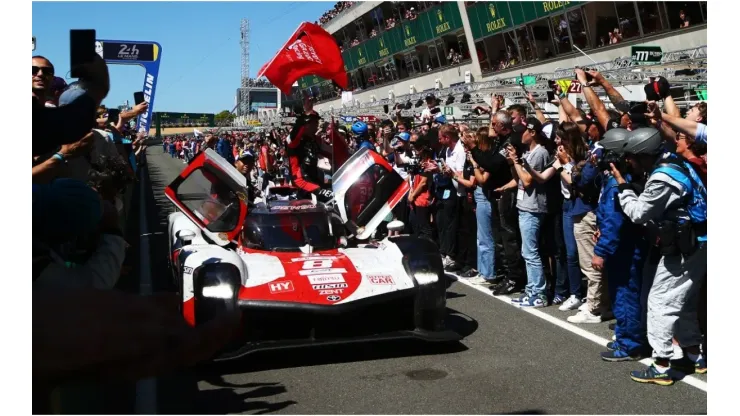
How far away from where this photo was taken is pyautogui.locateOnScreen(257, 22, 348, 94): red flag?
10.9m

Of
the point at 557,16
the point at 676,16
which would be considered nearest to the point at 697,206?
the point at 676,16

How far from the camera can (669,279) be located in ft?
18.7

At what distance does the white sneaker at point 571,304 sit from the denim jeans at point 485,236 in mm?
1670

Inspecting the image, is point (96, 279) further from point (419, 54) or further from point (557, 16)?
point (419, 54)

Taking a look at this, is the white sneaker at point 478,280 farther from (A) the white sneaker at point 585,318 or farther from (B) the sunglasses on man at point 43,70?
(B) the sunglasses on man at point 43,70

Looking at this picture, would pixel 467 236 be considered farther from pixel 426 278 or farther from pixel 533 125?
pixel 426 278

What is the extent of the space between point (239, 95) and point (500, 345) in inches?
3709

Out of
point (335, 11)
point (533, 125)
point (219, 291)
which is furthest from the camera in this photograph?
point (335, 11)

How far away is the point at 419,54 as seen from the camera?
39.5 m

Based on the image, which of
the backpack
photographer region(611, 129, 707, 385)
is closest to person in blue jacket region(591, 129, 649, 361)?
photographer region(611, 129, 707, 385)

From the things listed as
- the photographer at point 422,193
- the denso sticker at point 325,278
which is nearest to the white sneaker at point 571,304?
the denso sticker at point 325,278

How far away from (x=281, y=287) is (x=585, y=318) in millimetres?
3227

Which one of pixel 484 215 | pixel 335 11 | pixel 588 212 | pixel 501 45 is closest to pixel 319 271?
pixel 588 212

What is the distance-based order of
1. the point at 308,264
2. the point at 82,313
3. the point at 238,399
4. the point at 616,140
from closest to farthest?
the point at 82,313 < the point at 238,399 < the point at 616,140 < the point at 308,264
